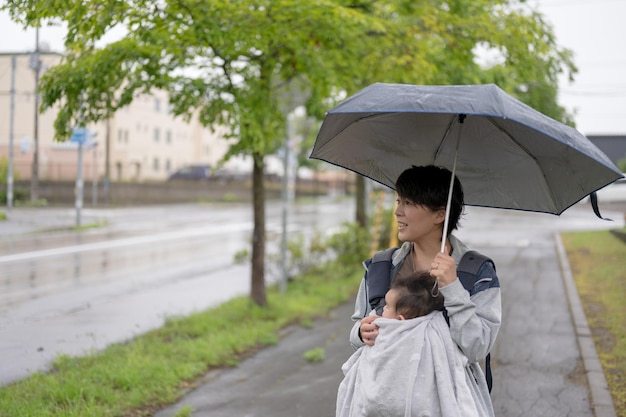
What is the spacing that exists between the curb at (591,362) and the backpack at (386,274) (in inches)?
120

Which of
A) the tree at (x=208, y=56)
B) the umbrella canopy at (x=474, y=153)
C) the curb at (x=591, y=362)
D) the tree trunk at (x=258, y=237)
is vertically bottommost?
the curb at (x=591, y=362)

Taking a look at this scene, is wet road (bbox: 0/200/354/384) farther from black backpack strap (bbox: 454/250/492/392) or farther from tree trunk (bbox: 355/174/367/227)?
black backpack strap (bbox: 454/250/492/392)

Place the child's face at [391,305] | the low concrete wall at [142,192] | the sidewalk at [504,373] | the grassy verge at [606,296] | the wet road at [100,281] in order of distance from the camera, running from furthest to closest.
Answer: the low concrete wall at [142,192] < the wet road at [100,281] < the grassy verge at [606,296] < the sidewalk at [504,373] < the child's face at [391,305]

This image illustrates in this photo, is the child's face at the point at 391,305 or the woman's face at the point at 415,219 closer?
the child's face at the point at 391,305

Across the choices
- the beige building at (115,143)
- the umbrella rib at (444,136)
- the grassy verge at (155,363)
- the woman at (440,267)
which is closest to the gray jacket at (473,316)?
the woman at (440,267)

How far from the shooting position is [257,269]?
397 inches

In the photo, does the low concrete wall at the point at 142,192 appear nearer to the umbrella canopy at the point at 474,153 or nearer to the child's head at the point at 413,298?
the umbrella canopy at the point at 474,153

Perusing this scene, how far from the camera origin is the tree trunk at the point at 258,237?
9.82 metres

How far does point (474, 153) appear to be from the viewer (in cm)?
362

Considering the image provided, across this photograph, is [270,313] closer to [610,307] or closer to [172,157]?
[610,307]

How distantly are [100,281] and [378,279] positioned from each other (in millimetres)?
11235

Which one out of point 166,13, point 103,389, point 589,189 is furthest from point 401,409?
point 166,13

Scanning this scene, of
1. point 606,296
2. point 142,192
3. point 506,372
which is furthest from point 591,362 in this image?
point 142,192

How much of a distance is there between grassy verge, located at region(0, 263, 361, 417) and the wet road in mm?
542
